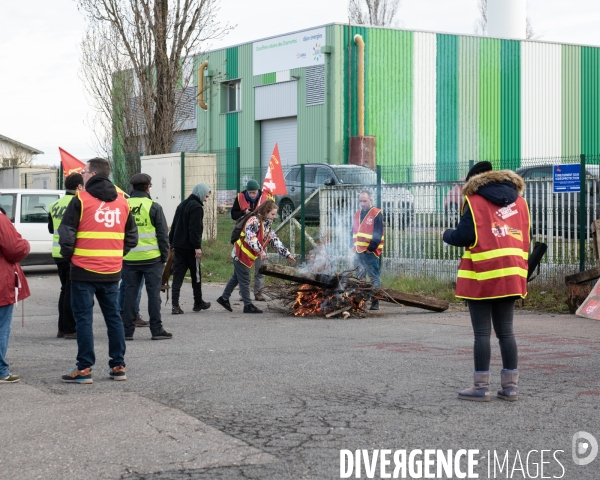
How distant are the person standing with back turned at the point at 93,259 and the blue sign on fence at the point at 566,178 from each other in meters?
8.29

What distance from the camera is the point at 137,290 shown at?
35.1ft

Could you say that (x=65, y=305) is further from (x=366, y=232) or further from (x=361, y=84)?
(x=361, y=84)

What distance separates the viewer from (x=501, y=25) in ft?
138

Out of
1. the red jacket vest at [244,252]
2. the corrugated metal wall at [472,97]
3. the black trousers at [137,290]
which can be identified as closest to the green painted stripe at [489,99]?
the corrugated metal wall at [472,97]

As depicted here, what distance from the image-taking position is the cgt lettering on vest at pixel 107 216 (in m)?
7.99

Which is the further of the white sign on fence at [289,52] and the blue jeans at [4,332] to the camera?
the white sign on fence at [289,52]

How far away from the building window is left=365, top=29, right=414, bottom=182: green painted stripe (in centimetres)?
701

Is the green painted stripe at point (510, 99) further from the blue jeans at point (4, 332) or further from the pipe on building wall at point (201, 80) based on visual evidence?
the blue jeans at point (4, 332)

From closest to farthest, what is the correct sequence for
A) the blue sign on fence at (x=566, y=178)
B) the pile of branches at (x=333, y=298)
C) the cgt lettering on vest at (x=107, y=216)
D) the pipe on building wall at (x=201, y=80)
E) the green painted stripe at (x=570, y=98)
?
the cgt lettering on vest at (x=107, y=216) → the pile of branches at (x=333, y=298) → the blue sign on fence at (x=566, y=178) → the green painted stripe at (x=570, y=98) → the pipe on building wall at (x=201, y=80)

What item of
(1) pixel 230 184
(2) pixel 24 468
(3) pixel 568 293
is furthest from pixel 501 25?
(2) pixel 24 468

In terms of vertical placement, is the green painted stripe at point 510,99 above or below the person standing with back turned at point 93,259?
above

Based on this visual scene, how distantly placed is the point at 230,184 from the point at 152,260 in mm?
11497

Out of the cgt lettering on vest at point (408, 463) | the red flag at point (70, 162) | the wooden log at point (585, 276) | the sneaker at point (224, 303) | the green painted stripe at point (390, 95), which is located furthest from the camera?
the green painted stripe at point (390, 95)

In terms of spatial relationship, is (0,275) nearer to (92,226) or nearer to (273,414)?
(92,226)
